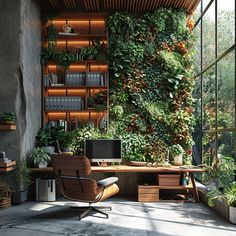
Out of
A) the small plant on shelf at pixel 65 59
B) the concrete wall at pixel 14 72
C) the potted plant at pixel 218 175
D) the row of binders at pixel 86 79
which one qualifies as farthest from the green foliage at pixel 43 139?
the potted plant at pixel 218 175

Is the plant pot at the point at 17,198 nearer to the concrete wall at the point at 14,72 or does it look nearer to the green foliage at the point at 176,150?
the concrete wall at the point at 14,72

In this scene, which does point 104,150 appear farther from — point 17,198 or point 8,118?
point 8,118

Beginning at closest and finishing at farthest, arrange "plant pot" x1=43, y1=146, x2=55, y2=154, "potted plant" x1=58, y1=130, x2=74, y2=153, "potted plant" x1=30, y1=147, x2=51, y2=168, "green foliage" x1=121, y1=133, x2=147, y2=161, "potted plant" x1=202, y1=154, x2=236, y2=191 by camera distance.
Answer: "potted plant" x1=202, y1=154, x2=236, y2=191
"potted plant" x1=30, y1=147, x2=51, y2=168
"plant pot" x1=43, y1=146, x2=55, y2=154
"potted plant" x1=58, y1=130, x2=74, y2=153
"green foliage" x1=121, y1=133, x2=147, y2=161

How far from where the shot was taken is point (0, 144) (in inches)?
251

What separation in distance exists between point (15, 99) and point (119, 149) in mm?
2220

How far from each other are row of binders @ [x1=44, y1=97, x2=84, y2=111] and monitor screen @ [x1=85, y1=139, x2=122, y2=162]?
91 cm

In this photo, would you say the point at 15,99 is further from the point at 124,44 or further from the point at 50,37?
the point at 124,44

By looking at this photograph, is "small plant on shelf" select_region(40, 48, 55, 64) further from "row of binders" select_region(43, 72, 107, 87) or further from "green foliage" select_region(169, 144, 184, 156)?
"green foliage" select_region(169, 144, 184, 156)

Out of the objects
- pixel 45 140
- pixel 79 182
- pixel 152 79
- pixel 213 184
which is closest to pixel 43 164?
pixel 45 140

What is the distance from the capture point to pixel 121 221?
17.0 feet

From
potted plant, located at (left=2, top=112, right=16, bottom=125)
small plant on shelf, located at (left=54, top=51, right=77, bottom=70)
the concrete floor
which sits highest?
small plant on shelf, located at (left=54, top=51, right=77, bottom=70)

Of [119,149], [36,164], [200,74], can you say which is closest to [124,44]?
[200,74]

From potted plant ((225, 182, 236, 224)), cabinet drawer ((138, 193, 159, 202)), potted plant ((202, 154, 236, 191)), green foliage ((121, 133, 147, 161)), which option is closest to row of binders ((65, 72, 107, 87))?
green foliage ((121, 133, 147, 161))

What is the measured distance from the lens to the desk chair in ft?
17.3
